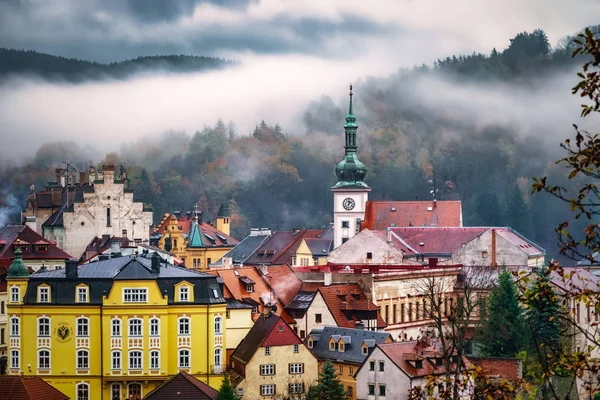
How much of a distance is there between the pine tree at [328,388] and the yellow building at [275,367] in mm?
3714

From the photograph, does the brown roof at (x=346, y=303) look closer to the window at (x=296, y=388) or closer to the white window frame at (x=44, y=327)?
the window at (x=296, y=388)

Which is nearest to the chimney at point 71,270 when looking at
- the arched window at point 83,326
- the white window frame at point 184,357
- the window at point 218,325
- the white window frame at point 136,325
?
the arched window at point 83,326

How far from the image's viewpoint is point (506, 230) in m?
102

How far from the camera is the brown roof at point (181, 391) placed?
189 ft

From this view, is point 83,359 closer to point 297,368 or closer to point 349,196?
point 297,368

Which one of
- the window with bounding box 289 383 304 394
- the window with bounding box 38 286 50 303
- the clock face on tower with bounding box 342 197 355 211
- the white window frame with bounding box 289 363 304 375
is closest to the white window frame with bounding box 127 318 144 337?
the window with bounding box 38 286 50 303

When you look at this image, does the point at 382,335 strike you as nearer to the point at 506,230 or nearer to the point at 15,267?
the point at 15,267

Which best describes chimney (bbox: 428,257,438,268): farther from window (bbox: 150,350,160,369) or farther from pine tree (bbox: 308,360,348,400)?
pine tree (bbox: 308,360,348,400)

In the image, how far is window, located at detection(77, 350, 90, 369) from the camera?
6694 centimetres

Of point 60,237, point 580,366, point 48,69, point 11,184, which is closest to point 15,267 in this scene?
point 60,237

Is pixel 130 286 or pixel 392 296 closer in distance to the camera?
pixel 130 286

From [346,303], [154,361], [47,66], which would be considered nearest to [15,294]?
[154,361]

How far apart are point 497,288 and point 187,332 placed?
21.3 m

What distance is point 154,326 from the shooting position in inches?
2680
